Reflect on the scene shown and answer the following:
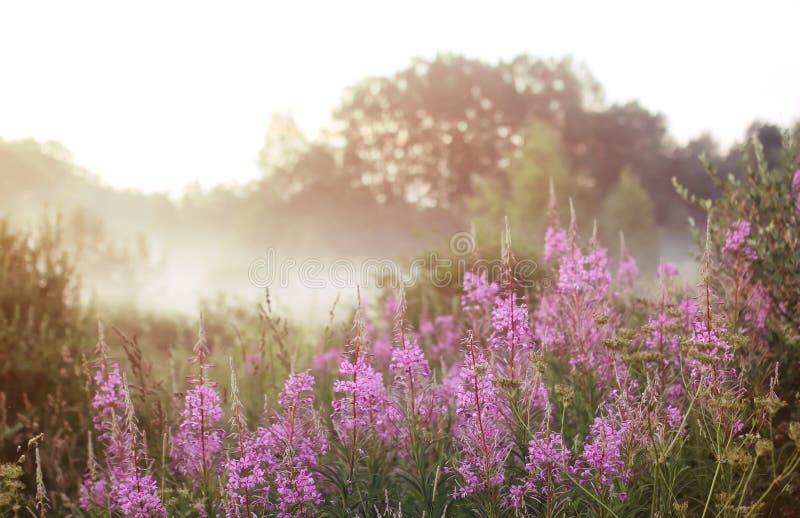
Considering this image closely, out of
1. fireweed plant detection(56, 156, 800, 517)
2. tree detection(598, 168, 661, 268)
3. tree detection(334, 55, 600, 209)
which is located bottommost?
fireweed plant detection(56, 156, 800, 517)

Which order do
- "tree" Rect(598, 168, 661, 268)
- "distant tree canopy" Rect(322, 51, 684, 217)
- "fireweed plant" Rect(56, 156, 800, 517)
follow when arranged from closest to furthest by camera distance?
"fireweed plant" Rect(56, 156, 800, 517) → "tree" Rect(598, 168, 661, 268) → "distant tree canopy" Rect(322, 51, 684, 217)

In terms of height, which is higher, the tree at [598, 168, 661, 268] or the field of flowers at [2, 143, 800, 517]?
the tree at [598, 168, 661, 268]

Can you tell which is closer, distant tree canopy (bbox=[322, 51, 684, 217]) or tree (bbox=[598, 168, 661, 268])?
tree (bbox=[598, 168, 661, 268])

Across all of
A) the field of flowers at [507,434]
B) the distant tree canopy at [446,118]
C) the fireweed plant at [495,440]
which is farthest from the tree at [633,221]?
the fireweed plant at [495,440]

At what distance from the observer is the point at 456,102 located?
4703 centimetres

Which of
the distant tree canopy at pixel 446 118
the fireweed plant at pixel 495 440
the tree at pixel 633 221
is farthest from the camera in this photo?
the distant tree canopy at pixel 446 118

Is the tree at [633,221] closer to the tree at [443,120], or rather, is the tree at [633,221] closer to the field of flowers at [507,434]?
the tree at [443,120]

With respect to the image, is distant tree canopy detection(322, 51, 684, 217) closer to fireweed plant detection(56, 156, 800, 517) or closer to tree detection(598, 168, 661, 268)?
tree detection(598, 168, 661, 268)

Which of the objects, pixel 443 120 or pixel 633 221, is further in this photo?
pixel 443 120

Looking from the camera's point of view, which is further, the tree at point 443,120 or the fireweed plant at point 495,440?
the tree at point 443,120

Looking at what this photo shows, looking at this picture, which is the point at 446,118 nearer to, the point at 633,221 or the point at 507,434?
the point at 633,221

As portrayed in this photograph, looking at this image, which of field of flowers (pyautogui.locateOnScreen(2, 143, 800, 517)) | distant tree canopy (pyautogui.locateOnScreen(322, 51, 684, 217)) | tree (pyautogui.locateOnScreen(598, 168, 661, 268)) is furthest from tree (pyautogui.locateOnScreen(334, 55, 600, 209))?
field of flowers (pyautogui.locateOnScreen(2, 143, 800, 517))

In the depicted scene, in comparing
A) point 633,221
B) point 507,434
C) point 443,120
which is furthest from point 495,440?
point 443,120

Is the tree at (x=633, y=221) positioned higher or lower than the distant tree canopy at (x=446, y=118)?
lower
